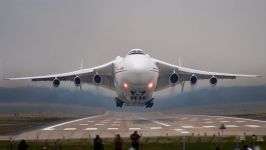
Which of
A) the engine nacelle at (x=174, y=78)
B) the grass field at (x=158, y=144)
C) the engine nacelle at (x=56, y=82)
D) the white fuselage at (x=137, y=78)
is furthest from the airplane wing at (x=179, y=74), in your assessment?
the grass field at (x=158, y=144)

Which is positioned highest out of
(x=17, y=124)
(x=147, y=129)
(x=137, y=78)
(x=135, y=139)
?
(x=137, y=78)

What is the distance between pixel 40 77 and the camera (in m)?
50.2

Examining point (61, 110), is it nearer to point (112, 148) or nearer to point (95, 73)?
point (95, 73)

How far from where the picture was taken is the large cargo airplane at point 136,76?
39.5m

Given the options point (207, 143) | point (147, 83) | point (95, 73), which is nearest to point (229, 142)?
point (207, 143)

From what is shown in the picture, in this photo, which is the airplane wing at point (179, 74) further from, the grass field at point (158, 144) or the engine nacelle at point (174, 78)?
the grass field at point (158, 144)

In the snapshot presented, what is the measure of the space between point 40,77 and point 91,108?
3039 centimetres

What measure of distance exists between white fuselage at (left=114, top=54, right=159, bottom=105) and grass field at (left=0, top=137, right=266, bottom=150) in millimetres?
14166

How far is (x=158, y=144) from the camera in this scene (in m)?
22.8

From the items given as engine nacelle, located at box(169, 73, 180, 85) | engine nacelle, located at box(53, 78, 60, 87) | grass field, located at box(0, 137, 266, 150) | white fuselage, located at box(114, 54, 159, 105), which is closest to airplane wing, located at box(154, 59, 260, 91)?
engine nacelle, located at box(169, 73, 180, 85)

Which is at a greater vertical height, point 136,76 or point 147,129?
point 136,76

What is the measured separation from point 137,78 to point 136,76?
0.79 feet

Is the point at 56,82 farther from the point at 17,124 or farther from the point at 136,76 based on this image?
the point at 136,76

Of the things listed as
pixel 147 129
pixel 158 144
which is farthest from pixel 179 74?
pixel 158 144
